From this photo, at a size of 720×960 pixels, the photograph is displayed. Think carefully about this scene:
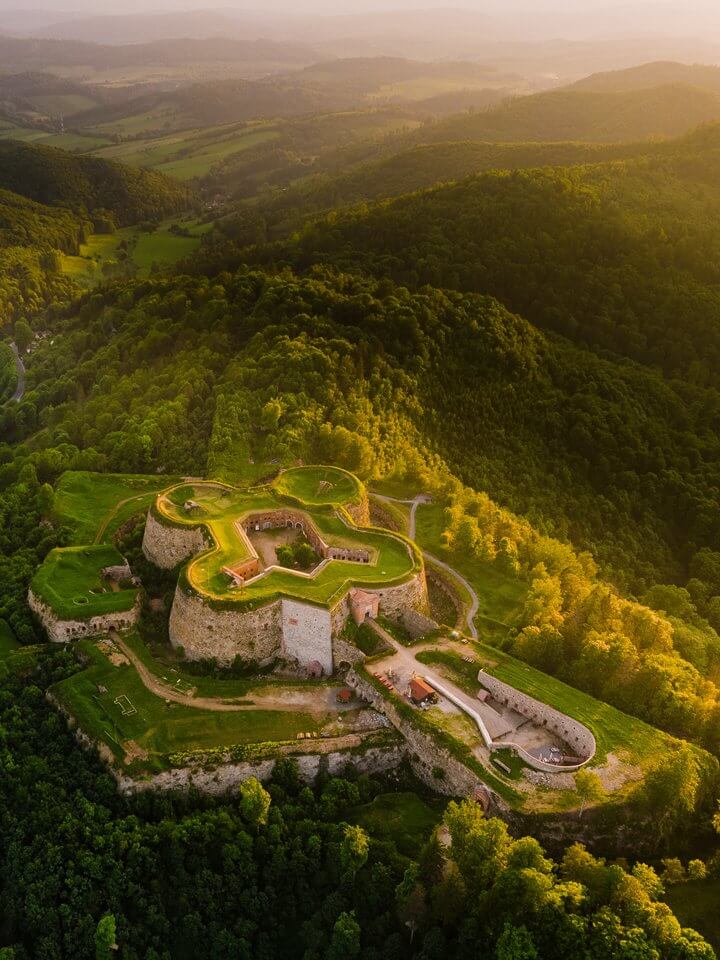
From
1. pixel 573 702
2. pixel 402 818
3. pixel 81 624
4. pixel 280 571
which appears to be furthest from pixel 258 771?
pixel 573 702

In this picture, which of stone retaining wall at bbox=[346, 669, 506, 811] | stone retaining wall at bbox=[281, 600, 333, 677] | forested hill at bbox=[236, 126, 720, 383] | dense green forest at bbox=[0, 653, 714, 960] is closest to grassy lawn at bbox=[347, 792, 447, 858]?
Result: dense green forest at bbox=[0, 653, 714, 960]

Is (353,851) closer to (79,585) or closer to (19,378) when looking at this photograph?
(79,585)

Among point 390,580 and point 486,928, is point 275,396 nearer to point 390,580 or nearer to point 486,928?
point 390,580

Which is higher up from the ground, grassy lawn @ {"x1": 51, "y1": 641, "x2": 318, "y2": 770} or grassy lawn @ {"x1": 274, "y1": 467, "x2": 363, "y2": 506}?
grassy lawn @ {"x1": 274, "y1": 467, "x2": 363, "y2": 506}

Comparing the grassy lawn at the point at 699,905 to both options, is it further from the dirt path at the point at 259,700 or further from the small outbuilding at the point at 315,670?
the small outbuilding at the point at 315,670

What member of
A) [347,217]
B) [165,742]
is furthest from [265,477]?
[347,217]

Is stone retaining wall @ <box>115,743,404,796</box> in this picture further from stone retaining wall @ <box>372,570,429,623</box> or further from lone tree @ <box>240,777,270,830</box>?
stone retaining wall @ <box>372,570,429,623</box>
